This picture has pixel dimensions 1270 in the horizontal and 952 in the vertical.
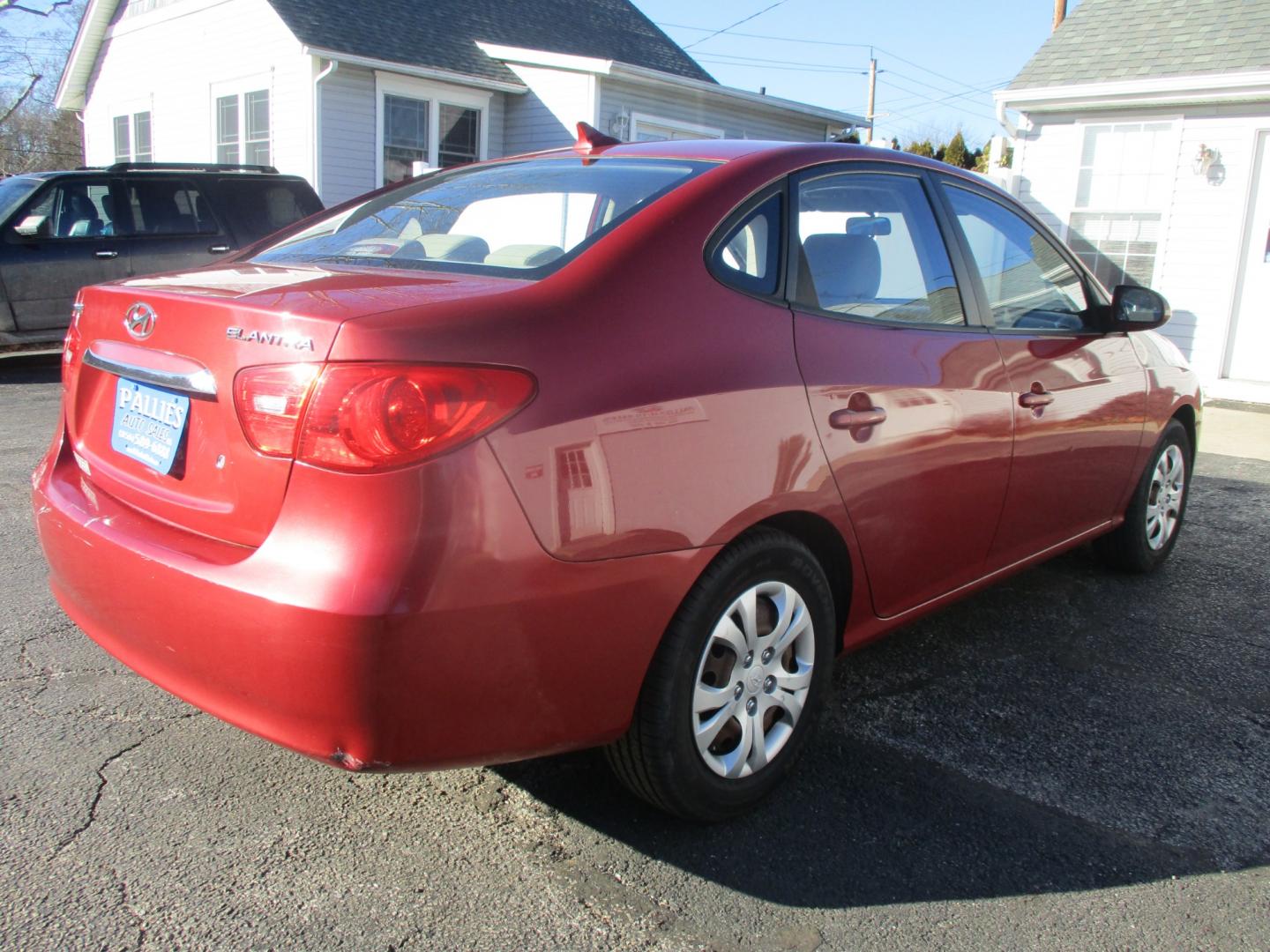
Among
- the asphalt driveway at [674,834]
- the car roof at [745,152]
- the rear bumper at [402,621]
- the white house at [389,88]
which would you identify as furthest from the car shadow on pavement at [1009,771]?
the white house at [389,88]

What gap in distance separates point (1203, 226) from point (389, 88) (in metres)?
10.4

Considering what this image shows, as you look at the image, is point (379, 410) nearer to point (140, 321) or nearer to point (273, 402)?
point (273, 402)

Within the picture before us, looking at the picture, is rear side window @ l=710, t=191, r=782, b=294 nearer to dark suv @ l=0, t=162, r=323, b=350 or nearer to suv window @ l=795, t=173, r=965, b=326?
suv window @ l=795, t=173, r=965, b=326

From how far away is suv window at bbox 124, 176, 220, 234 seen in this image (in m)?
9.98

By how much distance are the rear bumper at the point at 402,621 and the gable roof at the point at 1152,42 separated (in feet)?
34.5

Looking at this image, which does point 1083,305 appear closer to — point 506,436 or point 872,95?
point 506,436

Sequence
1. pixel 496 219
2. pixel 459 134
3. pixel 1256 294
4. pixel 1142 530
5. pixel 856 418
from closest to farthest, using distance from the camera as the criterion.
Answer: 1. pixel 856 418
2. pixel 496 219
3. pixel 1142 530
4. pixel 1256 294
5. pixel 459 134

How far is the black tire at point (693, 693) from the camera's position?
2340 millimetres

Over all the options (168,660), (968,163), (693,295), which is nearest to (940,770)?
(693,295)

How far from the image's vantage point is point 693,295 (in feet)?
7.90

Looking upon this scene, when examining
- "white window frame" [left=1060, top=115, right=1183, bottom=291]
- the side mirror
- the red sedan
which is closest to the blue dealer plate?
the red sedan

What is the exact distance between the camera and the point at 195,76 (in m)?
17.0

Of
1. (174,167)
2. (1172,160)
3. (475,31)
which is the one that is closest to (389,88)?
(475,31)

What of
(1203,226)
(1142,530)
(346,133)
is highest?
(346,133)
